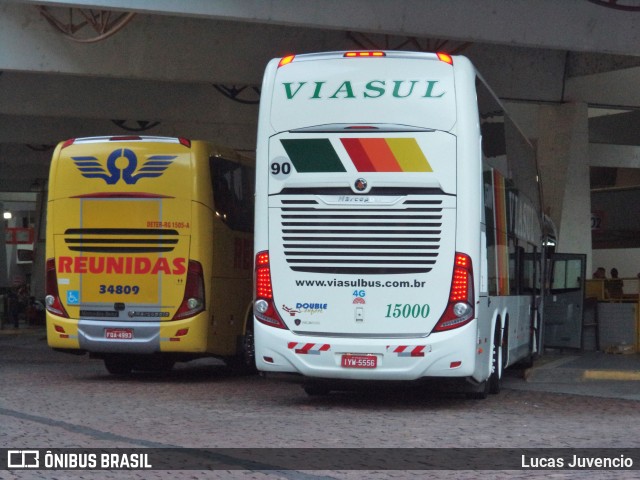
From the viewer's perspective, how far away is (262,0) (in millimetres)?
21297

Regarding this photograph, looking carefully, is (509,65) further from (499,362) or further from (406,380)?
(406,380)

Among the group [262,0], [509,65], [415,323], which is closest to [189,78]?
[262,0]

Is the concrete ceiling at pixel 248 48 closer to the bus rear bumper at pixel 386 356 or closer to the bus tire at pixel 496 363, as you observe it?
the bus tire at pixel 496 363

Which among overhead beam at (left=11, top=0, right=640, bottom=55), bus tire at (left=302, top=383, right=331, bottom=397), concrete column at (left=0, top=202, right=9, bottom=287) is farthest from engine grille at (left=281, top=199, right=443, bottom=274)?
concrete column at (left=0, top=202, right=9, bottom=287)

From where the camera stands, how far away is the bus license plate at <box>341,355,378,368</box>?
13.5 metres

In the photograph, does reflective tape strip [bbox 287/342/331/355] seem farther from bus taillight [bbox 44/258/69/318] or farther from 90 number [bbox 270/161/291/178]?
bus taillight [bbox 44/258/69/318]

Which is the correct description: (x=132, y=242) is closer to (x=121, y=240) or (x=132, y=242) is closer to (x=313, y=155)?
(x=121, y=240)

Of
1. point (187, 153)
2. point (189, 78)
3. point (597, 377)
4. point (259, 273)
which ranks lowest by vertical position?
point (597, 377)

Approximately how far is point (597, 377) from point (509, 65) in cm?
1234

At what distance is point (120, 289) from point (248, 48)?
32.2 ft

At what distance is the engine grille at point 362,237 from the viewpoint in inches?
534

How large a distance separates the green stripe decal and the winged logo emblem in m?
3.97

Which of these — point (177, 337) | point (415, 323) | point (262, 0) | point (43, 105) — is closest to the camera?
point (415, 323)

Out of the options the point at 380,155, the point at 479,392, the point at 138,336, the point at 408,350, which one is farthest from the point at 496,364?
the point at 138,336
